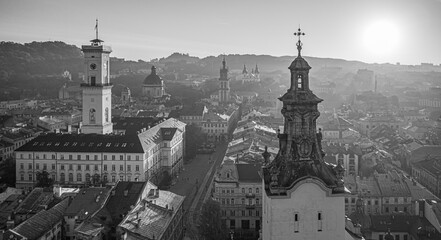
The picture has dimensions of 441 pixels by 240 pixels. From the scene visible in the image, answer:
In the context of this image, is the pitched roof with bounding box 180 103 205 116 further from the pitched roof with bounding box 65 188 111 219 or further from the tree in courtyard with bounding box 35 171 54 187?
the pitched roof with bounding box 65 188 111 219

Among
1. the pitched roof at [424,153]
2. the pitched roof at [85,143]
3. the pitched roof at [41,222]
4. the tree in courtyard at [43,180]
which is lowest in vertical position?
the tree in courtyard at [43,180]

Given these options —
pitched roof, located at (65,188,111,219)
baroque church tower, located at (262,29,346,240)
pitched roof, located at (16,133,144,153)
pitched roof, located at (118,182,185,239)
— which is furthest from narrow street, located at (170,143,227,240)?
baroque church tower, located at (262,29,346,240)

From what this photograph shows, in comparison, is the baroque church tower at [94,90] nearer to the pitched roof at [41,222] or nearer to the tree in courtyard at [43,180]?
the tree in courtyard at [43,180]

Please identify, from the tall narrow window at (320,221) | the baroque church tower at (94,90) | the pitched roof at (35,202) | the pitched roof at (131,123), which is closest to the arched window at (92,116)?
the baroque church tower at (94,90)

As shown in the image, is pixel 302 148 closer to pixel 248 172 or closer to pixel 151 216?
pixel 151 216

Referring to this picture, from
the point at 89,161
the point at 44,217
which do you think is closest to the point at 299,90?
the point at 44,217

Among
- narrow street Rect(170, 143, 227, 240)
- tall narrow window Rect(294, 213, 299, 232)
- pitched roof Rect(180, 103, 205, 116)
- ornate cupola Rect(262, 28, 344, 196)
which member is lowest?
narrow street Rect(170, 143, 227, 240)

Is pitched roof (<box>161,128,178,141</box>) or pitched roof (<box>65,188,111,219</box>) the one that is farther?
pitched roof (<box>161,128,178,141</box>)
